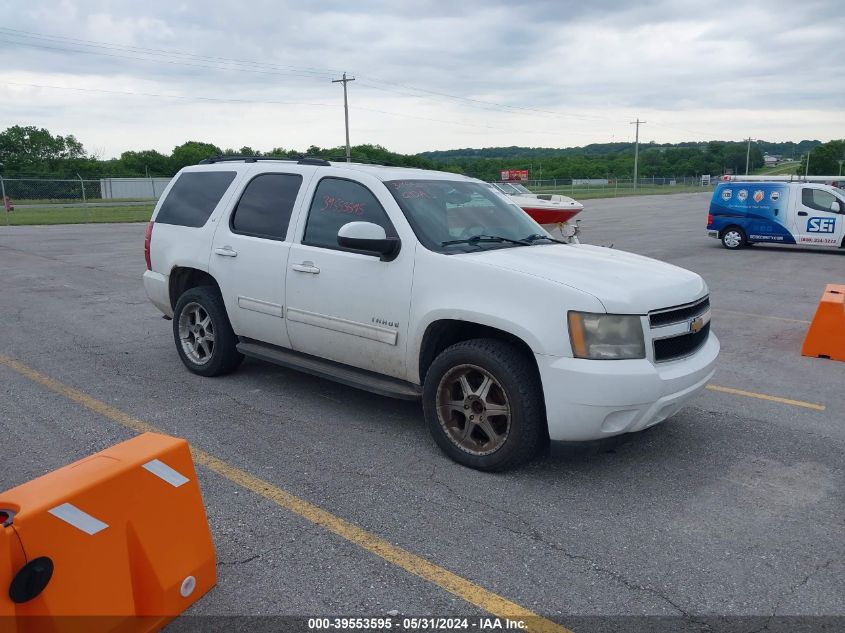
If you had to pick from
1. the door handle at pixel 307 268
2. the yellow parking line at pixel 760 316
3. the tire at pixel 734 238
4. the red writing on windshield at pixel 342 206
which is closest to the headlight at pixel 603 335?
the red writing on windshield at pixel 342 206

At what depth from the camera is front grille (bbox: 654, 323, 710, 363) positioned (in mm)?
4176

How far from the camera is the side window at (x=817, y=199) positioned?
17.2m

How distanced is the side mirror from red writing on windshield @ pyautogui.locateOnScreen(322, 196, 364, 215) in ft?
1.50

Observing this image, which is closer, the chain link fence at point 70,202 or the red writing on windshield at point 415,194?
the red writing on windshield at point 415,194

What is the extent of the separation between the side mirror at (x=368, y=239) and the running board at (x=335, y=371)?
0.85m

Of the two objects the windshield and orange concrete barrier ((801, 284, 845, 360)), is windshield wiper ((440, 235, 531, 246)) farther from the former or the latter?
orange concrete barrier ((801, 284, 845, 360))

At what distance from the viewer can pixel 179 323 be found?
6.32 meters

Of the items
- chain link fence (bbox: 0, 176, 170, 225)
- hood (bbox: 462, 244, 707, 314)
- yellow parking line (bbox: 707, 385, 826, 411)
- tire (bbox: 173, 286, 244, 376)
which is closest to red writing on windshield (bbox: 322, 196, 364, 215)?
hood (bbox: 462, 244, 707, 314)

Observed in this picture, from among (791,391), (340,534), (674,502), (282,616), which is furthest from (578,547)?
(791,391)

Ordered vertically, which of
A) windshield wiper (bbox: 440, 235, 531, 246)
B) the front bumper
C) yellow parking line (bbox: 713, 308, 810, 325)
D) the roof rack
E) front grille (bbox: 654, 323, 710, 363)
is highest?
the roof rack

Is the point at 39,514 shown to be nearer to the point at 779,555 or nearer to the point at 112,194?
the point at 779,555

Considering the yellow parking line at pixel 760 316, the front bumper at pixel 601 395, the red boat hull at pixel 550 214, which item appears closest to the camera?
the front bumper at pixel 601 395

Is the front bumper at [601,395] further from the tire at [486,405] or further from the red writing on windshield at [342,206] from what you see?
the red writing on windshield at [342,206]

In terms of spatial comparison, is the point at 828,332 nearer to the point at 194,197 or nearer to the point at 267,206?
the point at 267,206
